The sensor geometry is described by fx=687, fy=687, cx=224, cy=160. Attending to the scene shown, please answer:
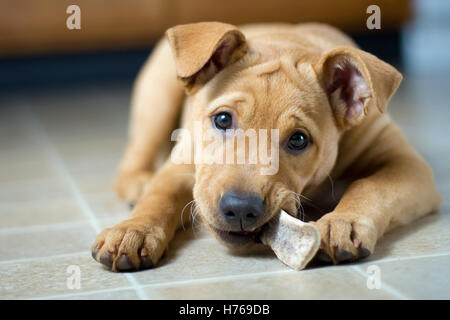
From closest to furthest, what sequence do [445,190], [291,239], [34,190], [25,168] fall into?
[291,239], [445,190], [34,190], [25,168]

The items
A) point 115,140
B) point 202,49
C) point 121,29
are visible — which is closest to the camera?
point 202,49

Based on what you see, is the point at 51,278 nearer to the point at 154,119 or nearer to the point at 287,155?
the point at 287,155

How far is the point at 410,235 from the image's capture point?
8.96 feet

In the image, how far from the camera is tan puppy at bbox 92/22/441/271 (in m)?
2.43

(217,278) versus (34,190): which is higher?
(217,278)

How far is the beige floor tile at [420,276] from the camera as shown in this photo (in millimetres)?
2090

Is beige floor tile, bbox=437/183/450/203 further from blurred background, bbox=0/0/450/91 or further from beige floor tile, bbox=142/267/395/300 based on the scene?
blurred background, bbox=0/0/450/91

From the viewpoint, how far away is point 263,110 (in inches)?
103

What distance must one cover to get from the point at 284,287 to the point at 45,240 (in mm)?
1253

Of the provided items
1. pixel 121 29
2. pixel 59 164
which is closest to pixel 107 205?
pixel 59 164

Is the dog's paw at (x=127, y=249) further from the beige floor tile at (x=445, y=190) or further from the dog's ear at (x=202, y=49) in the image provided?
the beige floor tile at (x=445, y=190)

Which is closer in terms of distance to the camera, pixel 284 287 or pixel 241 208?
pixel 284 287

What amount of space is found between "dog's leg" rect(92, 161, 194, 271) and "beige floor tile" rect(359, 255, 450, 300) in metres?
0.77
